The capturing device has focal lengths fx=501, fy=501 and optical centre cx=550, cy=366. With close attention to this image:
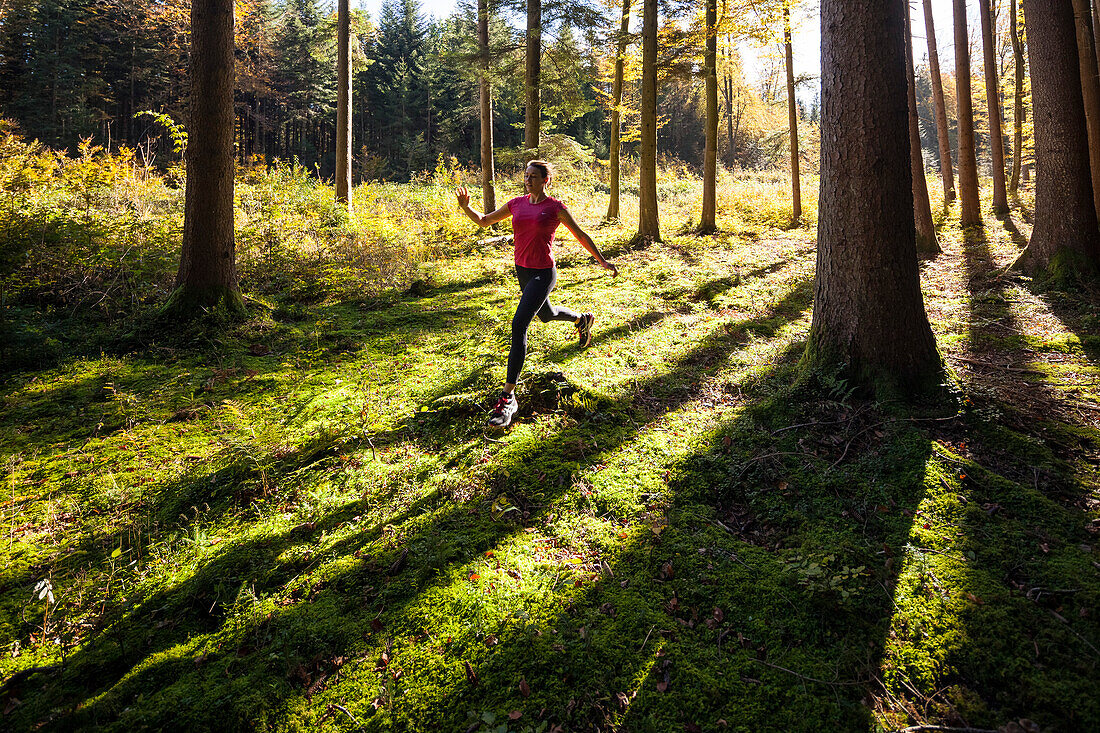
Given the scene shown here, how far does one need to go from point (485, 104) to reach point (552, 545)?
17.1 metres

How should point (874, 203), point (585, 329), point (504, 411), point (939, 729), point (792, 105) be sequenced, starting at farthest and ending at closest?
point (792, 105) → point (585, 329) → point (504, 411) → point (874, 203) → point (939, 729)

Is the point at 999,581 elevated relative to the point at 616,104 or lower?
lower

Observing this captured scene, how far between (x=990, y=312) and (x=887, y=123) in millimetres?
4601

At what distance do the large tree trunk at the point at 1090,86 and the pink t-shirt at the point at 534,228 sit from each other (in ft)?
38.4

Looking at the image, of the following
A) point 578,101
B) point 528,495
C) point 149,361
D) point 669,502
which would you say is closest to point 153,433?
point 149,361

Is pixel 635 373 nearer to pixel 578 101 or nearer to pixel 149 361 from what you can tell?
pixel 149 361

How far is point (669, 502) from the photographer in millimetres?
3742

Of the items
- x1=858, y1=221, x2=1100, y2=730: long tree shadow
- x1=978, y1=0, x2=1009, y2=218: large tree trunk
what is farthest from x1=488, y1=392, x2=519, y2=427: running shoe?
x1=978, y1=0, x2=1009, y2=218: large tree trunk

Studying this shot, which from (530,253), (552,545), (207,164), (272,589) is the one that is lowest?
(272,589)

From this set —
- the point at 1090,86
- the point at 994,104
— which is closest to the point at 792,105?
the point at 994,104

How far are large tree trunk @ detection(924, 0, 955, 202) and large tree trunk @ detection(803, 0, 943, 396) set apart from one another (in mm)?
17196

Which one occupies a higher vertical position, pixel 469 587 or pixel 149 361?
pixel 149 361

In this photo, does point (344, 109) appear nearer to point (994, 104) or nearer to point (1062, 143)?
point (1062, 143)

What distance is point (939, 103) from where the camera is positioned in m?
18.8
